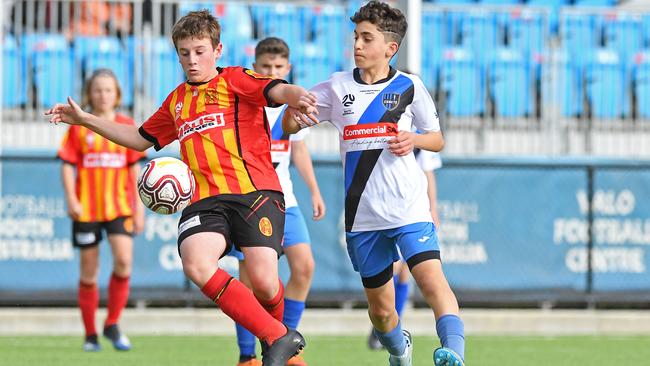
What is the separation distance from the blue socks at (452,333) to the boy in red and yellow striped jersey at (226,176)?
717 mm

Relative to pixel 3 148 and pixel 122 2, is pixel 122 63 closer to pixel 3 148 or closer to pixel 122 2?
pixel 122 2

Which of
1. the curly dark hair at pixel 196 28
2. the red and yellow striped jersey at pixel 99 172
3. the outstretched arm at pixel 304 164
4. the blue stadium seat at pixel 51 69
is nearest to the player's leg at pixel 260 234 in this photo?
the curly dark hair at pixel 196 28

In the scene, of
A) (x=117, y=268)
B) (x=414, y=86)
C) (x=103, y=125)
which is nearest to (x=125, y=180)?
(x=117, y=268)

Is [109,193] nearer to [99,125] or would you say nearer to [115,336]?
[115,336]

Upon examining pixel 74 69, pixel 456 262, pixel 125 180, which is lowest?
pixel 456 262

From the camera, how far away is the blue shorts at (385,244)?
6.55 metres

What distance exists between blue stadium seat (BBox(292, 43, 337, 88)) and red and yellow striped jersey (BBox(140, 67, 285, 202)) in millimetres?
8068

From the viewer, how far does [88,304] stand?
9.91 m

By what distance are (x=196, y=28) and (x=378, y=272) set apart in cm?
163

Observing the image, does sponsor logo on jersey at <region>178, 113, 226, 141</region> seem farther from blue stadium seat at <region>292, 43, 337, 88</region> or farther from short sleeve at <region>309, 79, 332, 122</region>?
blue stadium seat at <region>292, 43, 337, 88</region>

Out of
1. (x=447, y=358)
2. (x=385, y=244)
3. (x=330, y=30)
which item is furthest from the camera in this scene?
(x=330, y=30)

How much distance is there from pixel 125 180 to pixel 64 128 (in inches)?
170

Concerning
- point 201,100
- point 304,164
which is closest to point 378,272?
point 201,100

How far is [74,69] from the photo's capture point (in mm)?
14312
